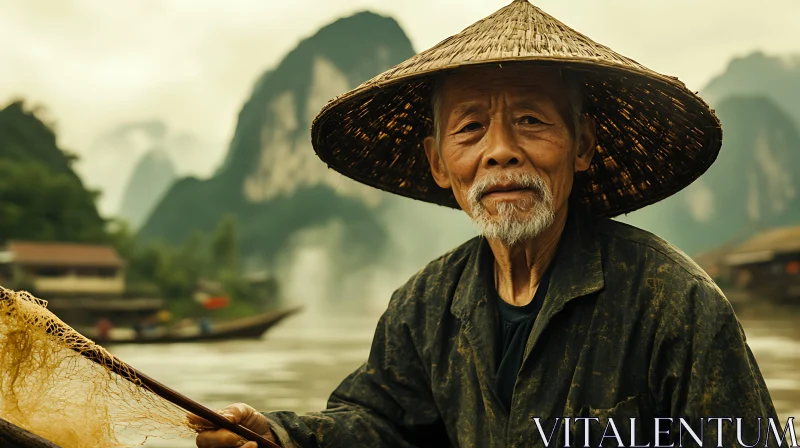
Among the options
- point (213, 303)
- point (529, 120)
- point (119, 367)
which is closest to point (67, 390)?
point (119, 367)

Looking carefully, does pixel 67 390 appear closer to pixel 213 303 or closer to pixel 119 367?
pixel 119 367

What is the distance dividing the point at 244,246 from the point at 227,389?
9.72 ft

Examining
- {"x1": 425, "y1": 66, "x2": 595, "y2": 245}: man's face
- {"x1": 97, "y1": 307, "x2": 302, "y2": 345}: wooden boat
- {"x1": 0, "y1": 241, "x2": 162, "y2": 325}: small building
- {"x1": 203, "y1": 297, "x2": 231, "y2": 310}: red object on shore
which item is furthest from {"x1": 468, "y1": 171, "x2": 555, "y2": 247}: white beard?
{"x1": 203, "y1": 297, "x2": 231, "y2": 310}: red object on shore

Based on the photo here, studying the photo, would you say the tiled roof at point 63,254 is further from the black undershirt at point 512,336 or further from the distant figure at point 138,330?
the black undershirt at point 512,336

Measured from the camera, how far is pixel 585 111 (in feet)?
5.70

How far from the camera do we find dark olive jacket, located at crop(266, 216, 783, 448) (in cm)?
133

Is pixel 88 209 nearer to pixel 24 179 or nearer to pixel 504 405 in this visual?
pixel 24 179

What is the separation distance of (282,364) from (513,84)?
679 cm

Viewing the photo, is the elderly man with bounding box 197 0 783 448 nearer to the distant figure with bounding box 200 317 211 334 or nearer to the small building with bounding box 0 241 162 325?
the small building with bounding box 0 241 162 325

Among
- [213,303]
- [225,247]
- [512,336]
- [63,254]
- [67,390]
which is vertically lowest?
[67,390]

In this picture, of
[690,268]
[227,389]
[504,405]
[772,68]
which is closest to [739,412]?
[690,268]

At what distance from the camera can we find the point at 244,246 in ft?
29.1

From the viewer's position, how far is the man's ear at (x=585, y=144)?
1613mm

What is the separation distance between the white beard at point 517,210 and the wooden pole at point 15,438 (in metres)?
0.87
